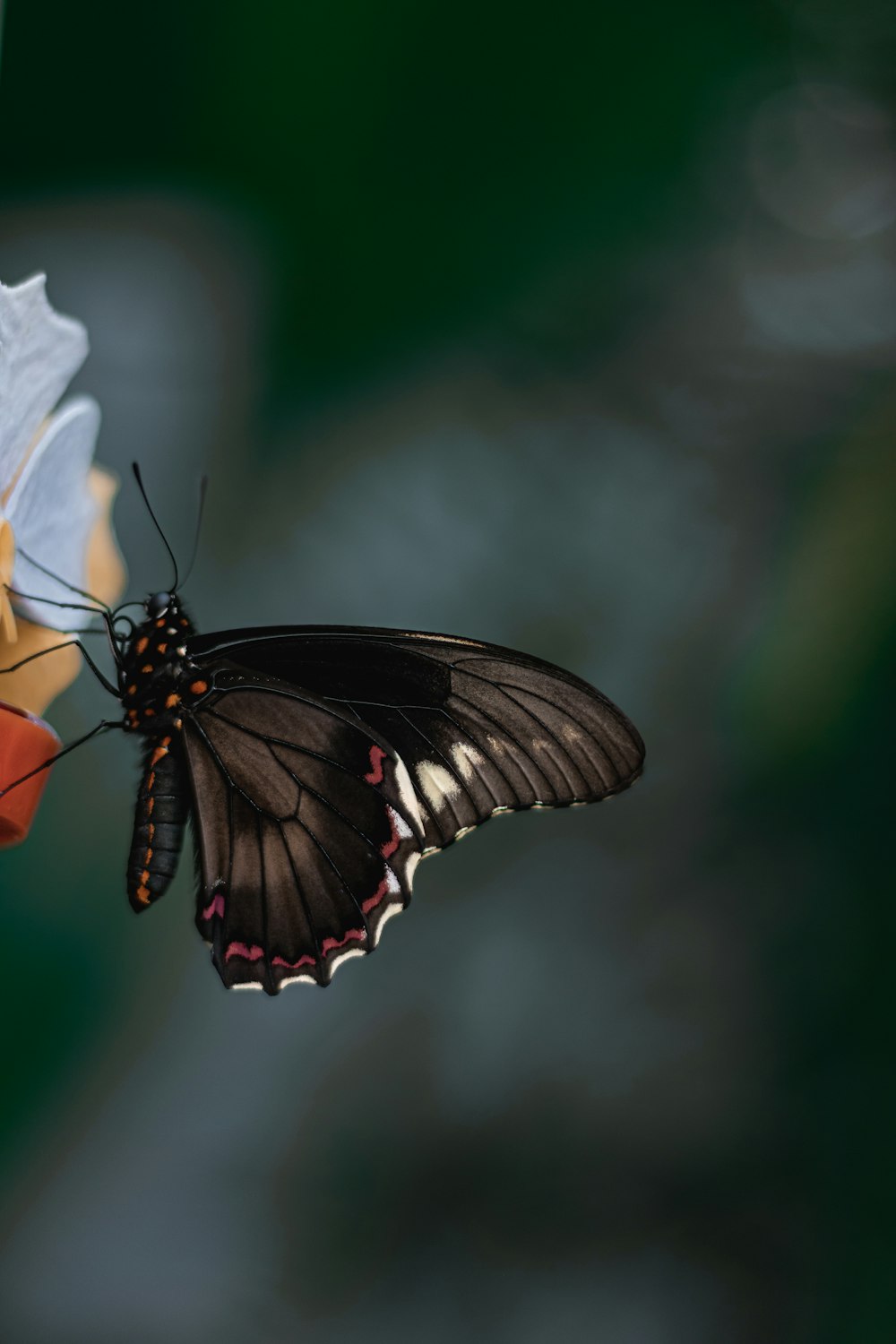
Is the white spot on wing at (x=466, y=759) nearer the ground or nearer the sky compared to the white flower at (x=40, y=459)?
nearer the ground

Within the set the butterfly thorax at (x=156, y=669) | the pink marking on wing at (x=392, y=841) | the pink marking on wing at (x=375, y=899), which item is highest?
the butterfly thorax at (x=156, y=669)

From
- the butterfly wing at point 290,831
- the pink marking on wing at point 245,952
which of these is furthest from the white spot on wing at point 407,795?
the pink marking on wing at point 245,952

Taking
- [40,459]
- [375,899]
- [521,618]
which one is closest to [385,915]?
[375,899]

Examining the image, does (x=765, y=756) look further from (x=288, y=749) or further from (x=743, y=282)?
(x=288, y=749)

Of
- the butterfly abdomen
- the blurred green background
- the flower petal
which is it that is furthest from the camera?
the blurred green background

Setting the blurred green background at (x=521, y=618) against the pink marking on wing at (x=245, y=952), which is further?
the blurred green background at (x=521, y=618)

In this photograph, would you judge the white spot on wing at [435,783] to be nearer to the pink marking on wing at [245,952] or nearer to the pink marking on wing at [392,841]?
the pink marking on wing at [392,841]

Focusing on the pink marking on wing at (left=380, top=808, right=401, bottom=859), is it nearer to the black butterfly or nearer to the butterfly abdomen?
the black butterfly

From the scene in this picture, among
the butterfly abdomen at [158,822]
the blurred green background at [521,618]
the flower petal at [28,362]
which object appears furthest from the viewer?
the blurred green background at [521,618]

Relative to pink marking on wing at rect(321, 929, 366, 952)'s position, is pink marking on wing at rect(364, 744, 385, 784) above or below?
above

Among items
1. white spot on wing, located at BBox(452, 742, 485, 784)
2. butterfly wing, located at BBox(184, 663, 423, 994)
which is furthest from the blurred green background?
white spot on wing, located at BBox(452, 742, 485, 784)

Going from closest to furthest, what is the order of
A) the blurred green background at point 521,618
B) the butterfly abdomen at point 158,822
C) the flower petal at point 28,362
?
the flower petal at point 28,362 < the butterfly abdomen at point 158,822 < the blurred green background at point 521,618
